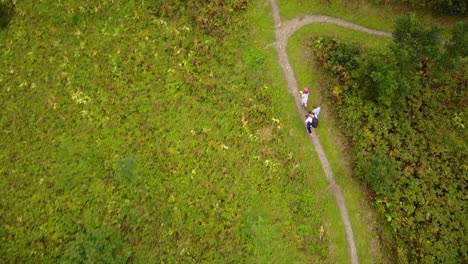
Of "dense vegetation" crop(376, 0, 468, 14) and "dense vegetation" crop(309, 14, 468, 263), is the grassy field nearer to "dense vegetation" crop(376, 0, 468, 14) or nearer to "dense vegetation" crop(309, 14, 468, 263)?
"dense vegetation" crop(309, 14, 468, 263)

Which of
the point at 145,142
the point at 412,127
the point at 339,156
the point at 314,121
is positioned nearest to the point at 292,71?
the point at 314,121

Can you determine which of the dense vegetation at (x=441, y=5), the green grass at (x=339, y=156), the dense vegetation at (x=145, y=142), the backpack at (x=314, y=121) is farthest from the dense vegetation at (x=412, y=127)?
the dense vegetation at (x=145, y=142)

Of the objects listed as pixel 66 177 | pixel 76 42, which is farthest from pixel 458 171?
pixel 76 42

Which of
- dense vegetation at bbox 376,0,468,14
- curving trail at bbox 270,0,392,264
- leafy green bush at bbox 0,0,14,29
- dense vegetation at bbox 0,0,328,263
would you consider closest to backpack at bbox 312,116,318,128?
curving trail at bbox 270,0,392,264

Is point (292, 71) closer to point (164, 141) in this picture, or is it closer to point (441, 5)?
point (164, 141)

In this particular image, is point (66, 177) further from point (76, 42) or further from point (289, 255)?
point (289, 255)

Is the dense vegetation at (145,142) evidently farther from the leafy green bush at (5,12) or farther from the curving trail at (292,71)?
the curving trail at (292,71)
